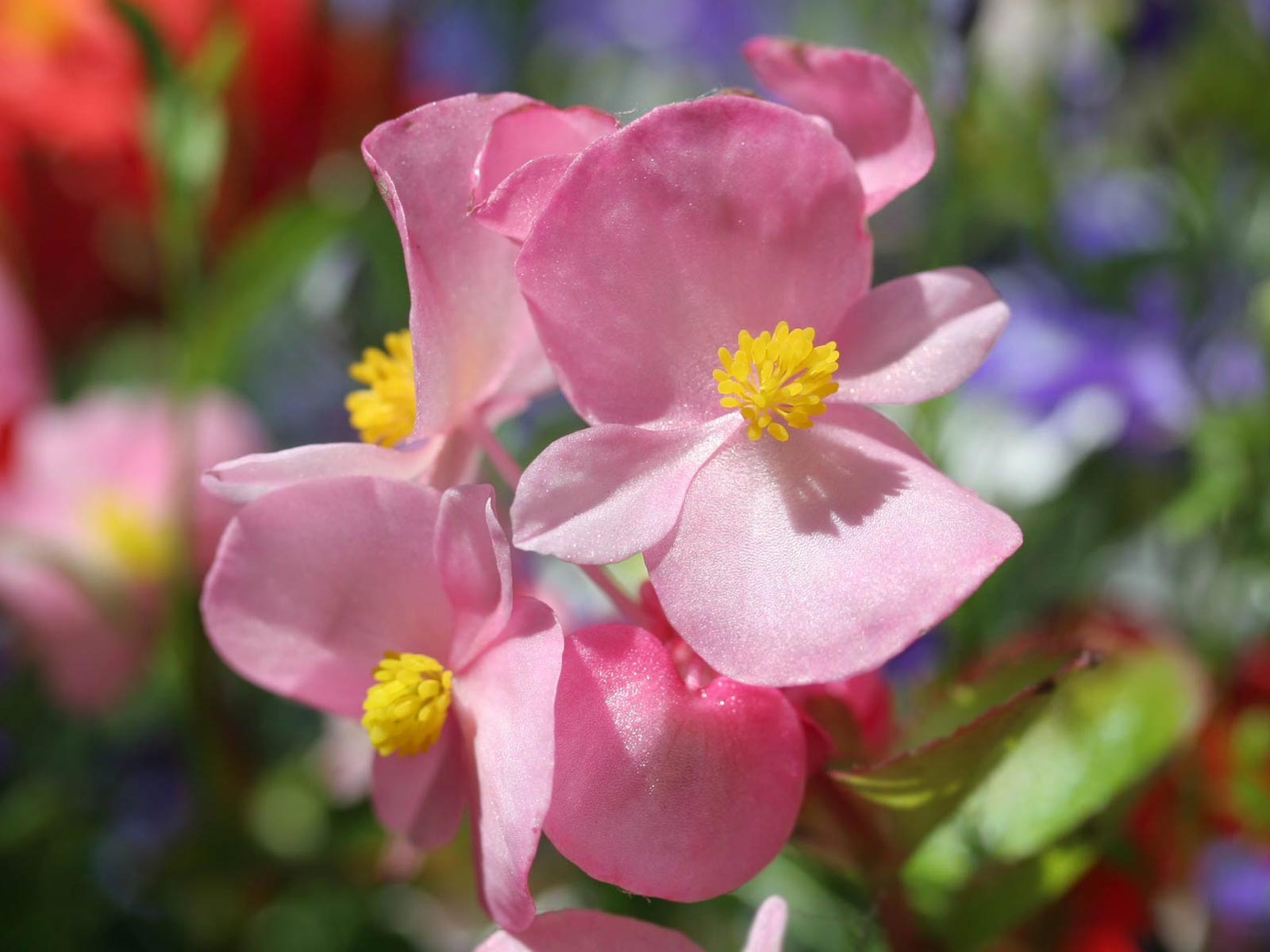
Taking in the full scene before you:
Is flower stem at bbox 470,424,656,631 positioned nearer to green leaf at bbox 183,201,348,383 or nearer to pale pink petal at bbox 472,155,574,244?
pale pink petal at bbox 472,155,574,244

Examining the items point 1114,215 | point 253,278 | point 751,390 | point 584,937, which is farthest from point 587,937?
point 1114,215

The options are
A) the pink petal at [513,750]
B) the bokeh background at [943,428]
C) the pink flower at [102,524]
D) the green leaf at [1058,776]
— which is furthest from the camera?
the pink flower at [102,524]

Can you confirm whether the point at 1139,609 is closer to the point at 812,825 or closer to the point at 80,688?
the point at 812,825

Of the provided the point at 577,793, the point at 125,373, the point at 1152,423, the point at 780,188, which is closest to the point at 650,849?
the point at 577,793

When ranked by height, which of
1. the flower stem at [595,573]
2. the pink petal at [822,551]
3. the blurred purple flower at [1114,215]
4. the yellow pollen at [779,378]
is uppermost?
the yellow pollen at [779,378]

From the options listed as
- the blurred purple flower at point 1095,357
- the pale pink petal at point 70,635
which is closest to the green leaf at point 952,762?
the blurred purple flower at point 1095,357

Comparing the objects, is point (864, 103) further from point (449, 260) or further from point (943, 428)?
point (943, 428)

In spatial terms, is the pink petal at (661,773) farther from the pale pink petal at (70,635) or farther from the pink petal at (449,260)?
the pale pink petal at (70,635)
